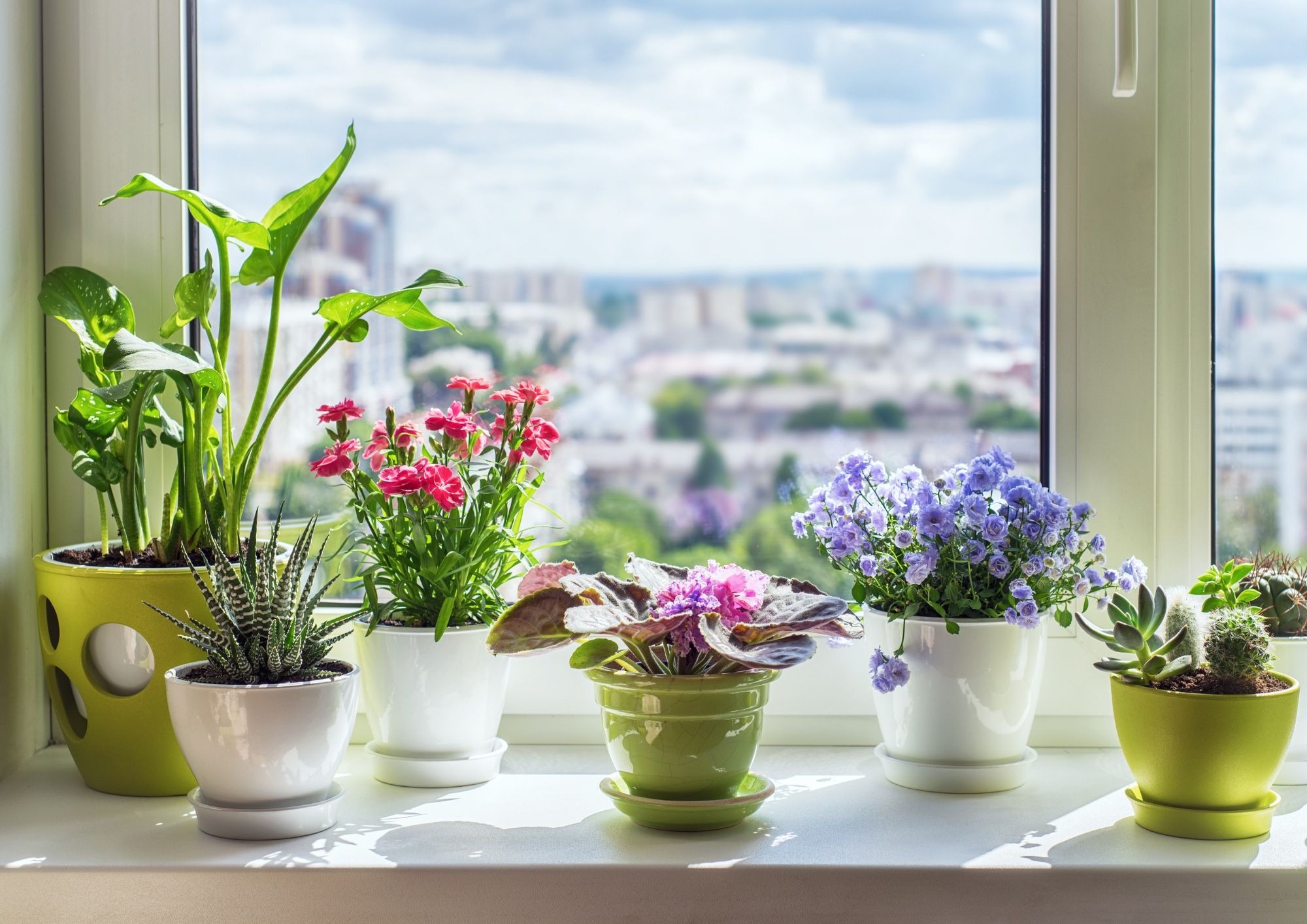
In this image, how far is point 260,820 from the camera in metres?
0.95

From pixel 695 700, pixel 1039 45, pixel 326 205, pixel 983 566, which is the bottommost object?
pixel 695 700

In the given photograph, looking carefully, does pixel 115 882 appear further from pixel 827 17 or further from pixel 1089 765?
pixel 827 17

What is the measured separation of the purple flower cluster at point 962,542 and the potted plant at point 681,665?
3.2 inches

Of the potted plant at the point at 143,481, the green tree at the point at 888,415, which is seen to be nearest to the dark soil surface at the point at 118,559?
the potted plant at the point at 143,481

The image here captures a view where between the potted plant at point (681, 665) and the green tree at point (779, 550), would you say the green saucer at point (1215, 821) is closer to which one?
the potted plant at point (681, 665)

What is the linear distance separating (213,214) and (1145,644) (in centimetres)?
95

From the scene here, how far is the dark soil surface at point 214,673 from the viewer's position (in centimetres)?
96

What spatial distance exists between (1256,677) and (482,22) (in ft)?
3.47

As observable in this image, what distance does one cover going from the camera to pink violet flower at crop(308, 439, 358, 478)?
1060 millimetres

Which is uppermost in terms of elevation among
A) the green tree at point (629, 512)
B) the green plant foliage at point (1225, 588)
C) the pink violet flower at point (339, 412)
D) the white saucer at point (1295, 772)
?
the pink violet flower at point (339, 412)

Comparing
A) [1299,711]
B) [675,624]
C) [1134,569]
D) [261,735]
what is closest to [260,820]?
[261,735]

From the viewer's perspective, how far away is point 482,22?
127cm

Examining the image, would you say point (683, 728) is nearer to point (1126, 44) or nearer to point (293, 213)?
point (293, 213)

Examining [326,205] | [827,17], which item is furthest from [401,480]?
[827,17]
